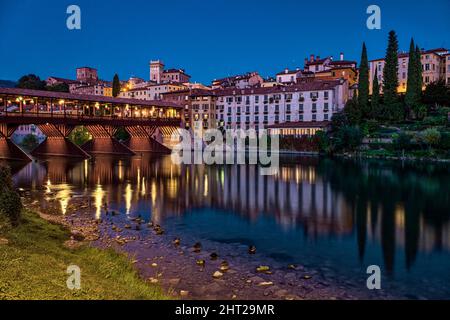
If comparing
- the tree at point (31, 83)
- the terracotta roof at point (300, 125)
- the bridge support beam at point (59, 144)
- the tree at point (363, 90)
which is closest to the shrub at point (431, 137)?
the tree at point (363, 90)

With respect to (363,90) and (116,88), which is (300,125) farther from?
(116,88)

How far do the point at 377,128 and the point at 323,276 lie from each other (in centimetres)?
7033

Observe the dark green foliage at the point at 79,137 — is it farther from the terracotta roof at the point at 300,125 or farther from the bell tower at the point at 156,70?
the bell tower at the point at 156,70

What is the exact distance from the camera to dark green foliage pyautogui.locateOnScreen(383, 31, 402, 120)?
7988cm

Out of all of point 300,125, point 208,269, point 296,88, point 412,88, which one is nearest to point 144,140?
point 300,125

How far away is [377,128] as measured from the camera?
252 ft

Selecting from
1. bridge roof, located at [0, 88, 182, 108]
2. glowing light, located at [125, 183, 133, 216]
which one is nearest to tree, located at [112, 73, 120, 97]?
bridge roof, located at [0, 88, 182, 108]

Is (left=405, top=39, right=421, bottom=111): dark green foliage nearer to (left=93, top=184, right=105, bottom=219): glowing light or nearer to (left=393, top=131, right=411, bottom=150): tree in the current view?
(left=393, top=131, right=411, bottom=150): tree

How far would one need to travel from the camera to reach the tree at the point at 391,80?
7988 centimetres

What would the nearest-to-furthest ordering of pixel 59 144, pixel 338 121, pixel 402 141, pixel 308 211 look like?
pixel 308 211 < pixel 402 141 < pixel 59 144 < pixel 338 121

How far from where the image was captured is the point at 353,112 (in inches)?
3145

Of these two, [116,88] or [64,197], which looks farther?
[116,88]

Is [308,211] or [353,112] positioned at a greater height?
[353,112]
